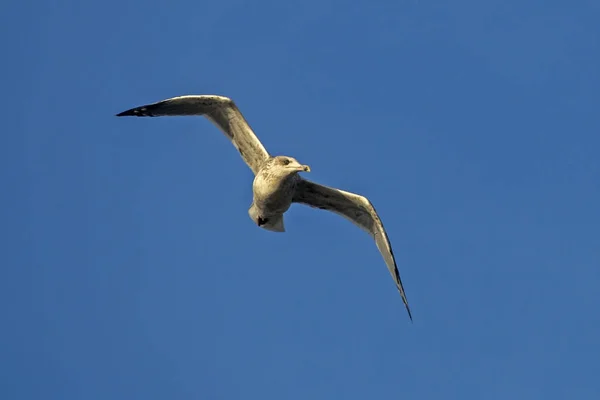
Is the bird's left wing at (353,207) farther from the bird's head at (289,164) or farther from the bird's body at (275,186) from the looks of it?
the bird's head at (289,164)

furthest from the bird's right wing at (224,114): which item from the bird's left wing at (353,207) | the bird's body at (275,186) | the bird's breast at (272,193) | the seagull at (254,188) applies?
the bird's left wing at (353,207)

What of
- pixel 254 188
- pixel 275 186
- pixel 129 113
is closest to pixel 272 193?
pixel 275 186

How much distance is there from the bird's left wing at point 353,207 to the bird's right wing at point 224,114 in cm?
165

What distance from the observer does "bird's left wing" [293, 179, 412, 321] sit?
26.9 meters

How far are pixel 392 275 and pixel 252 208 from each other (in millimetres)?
4851

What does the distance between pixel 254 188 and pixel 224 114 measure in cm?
283

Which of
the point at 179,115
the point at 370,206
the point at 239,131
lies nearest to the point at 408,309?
the point at 370,206

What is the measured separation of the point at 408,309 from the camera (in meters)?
27.5

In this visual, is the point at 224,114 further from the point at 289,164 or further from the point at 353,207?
the point at 353,207

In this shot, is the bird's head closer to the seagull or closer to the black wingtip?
the seagull

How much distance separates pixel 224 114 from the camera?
90.0ft

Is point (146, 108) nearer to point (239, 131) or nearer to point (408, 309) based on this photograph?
point (239, 131)

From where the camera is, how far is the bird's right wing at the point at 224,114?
27156mm

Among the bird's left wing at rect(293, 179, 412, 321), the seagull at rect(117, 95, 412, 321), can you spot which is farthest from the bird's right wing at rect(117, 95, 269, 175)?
the bird's left wing at rect(293, 179, 412, 321)
